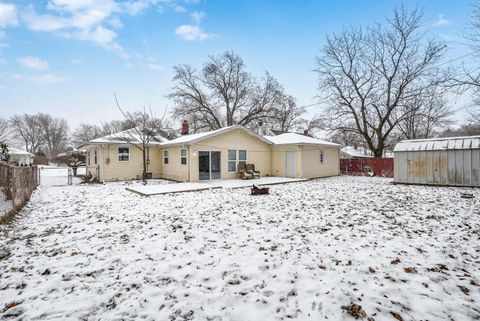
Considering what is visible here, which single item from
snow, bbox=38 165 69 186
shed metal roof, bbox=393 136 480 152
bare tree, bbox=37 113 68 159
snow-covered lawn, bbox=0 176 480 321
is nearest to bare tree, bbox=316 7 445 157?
shed metal roof, bbox=393 136 480 152

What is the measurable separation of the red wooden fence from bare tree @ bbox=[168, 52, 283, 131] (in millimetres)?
13071

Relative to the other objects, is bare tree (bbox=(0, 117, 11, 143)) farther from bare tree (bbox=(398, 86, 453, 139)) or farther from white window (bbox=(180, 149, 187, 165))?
bare tree (bbox=(398, 86, 453, 139))

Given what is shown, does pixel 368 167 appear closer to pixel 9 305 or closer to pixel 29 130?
pixel 9 305

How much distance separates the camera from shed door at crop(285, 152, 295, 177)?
55.2 ft

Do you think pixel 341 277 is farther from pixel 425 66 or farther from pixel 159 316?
pixel 425 66

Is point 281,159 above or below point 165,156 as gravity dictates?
below

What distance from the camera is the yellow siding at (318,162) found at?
16750mm

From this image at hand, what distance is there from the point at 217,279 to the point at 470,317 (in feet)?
8.84

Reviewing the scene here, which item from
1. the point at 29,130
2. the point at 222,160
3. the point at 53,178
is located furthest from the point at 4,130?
the point at 222,160

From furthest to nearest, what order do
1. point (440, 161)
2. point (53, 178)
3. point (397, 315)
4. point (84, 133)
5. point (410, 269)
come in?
point (84, 133) < point (53, 178) < point (440, 161) < point (410, 269) < point (397, 315)

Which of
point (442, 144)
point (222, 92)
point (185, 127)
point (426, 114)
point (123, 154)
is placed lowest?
point (123, 154)

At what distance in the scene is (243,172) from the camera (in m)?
15.7

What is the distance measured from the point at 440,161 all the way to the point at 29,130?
7512 centimetres

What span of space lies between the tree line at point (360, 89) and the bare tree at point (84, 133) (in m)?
32.0
